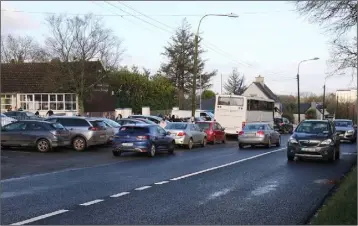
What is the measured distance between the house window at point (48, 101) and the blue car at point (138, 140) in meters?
29.6

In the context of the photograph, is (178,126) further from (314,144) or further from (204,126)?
(314,144)

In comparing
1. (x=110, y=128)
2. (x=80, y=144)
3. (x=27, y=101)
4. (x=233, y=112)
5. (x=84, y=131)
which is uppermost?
(x=27, y=101)

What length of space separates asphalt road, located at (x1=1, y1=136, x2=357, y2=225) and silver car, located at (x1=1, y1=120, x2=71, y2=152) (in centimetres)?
645

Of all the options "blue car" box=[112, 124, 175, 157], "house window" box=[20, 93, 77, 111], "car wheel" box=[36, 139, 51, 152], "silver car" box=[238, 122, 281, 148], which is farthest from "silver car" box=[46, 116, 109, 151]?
"house window" box=[20, 93, 77, 111]

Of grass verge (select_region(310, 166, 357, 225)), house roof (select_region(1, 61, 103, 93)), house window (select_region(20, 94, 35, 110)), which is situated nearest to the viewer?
grass verge (select_region(310, 166, 357, 225))

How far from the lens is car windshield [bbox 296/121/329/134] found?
19616 mm

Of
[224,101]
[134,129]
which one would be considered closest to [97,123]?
[134,129]

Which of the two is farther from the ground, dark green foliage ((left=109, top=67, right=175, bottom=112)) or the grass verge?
dark green foliage ((left=109, top=67, right=175, bottom=112))

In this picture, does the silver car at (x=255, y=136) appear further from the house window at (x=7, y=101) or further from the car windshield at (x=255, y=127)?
the house window at (x=7, y=101)

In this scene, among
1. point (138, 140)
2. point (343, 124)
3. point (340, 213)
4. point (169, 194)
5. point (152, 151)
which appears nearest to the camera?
point (340, 213)

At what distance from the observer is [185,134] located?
87.6 feet

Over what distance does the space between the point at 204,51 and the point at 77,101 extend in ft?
138

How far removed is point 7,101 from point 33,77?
375 cm

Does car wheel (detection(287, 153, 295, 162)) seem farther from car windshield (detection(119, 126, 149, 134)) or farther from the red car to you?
the red car
